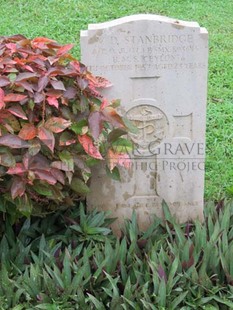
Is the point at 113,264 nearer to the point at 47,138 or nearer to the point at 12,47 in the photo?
the point at 47,138

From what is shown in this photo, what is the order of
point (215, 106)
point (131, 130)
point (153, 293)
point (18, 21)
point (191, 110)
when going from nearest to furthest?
point (153, 293)
point (131, 130)
point (191, 110)
point (215, 106)
point (18, 21)

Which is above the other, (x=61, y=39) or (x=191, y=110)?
(x=61, y=39)

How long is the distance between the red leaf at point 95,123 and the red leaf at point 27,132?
27 centimetres

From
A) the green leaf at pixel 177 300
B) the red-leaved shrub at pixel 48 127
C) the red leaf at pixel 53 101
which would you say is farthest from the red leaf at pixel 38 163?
the green leaf at pixel 177 300

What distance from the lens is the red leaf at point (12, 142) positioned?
273 centimetres

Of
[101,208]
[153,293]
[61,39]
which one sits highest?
[61,39]

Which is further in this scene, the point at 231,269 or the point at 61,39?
the point at 61,39

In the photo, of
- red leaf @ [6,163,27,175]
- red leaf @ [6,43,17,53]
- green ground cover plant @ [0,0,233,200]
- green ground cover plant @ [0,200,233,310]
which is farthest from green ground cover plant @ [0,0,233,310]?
green ground cover plant @ [0,0,233,200]

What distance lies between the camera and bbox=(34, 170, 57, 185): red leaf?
2756 mm

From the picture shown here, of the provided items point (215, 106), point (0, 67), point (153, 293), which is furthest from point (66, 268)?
point (215, 106)

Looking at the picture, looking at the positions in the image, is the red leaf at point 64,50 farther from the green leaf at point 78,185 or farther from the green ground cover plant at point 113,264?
the green ground cover plant at point 113,264

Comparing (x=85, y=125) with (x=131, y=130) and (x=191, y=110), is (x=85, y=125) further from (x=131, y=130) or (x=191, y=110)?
(x=191, y=110)

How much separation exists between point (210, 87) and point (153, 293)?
293 cm

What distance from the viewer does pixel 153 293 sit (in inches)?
109
